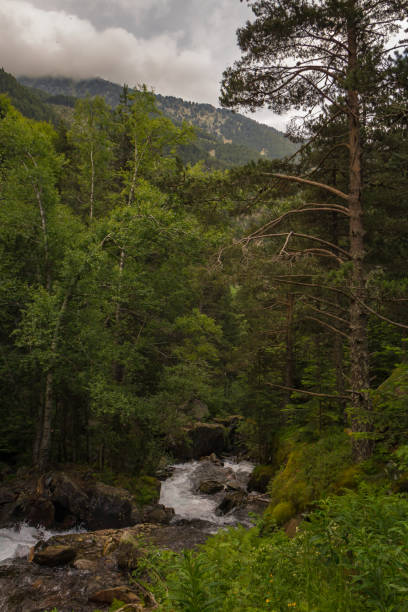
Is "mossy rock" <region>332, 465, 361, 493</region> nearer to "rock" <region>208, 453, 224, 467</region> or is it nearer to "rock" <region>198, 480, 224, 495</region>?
"rock" <region>198, 480, 224, 495</region>

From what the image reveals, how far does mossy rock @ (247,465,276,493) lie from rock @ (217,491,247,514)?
1411 mm

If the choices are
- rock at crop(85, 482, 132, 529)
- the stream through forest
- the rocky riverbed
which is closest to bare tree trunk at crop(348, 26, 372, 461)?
the rocky riverbed

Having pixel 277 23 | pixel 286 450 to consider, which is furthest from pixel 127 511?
pixel 277 23

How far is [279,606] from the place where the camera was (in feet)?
9.82

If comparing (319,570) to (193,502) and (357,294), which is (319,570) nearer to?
(357,294)

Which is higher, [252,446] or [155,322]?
[155,322]

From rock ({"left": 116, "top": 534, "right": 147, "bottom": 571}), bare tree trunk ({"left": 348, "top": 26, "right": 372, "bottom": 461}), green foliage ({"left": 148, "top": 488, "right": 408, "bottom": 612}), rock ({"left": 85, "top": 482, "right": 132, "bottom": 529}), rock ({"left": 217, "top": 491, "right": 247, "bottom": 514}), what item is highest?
bare tree trunk ({"left": 348, "top": 26, "right": 372, "bottom": 461})

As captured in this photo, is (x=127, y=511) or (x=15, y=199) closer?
(x=127, y=511)

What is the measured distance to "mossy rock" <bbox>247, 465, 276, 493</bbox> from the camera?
16.0 metres

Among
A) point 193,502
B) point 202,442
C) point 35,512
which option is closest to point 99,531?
point 35,512

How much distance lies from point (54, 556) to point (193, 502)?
24.5ft

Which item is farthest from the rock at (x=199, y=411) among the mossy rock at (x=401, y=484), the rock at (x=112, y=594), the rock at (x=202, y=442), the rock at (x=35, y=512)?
the mossy rock at (x=401, y=484)

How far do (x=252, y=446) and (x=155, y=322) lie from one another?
839 cm

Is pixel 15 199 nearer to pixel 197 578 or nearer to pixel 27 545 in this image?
pixel 27 545
